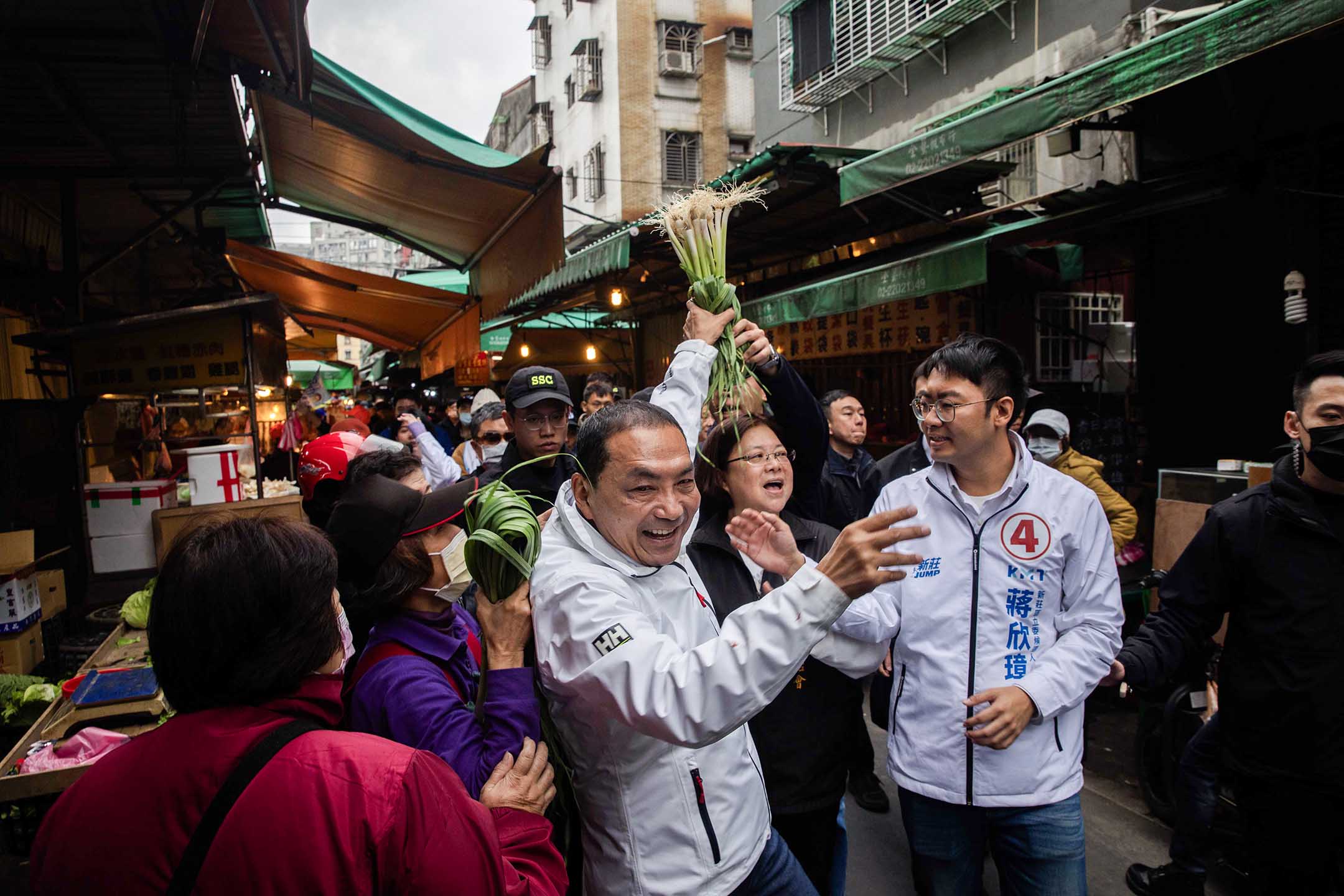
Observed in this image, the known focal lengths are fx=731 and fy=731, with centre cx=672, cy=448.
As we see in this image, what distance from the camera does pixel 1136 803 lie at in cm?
420

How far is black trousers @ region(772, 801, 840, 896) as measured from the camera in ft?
7.95

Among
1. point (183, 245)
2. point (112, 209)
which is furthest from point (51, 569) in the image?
point (183, 245)

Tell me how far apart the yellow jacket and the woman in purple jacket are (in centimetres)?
442

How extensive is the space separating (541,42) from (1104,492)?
2977cm

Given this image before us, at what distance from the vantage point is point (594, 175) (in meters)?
24.6

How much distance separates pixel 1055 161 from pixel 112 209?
34.1ft

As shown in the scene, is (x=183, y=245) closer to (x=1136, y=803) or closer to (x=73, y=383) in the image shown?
(x=73, y=383)

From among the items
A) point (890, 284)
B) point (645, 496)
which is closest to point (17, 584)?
point (645, 496)

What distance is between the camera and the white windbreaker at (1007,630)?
2.22 metres

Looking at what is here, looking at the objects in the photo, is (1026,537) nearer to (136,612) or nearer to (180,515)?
(136,612)

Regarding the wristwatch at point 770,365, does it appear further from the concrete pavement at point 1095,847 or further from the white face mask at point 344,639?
the concrete pavement at point 1095,847

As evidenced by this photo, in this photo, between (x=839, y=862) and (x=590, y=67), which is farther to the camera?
(x=590, y=67)

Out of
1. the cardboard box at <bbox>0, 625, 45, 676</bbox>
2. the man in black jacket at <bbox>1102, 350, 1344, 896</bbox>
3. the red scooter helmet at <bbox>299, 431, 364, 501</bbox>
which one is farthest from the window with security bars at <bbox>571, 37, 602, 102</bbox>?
the man in black jacket at <bbox>1102, 350, 1344, 896</bbox>

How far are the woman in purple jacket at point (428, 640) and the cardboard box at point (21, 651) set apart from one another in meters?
3.38
